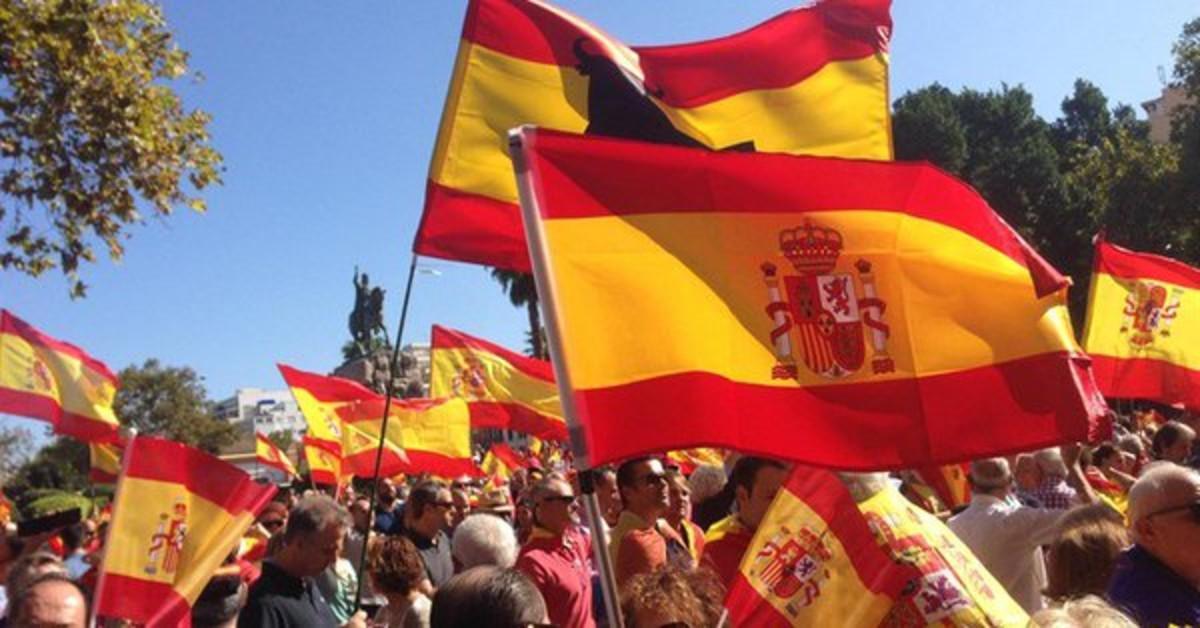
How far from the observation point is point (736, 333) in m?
3.65

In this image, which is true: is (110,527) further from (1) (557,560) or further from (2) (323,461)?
(2) (323,461)

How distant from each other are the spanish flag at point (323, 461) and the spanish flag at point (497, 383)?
2.36 meters

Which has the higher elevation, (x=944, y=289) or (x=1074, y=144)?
(x=1074, y=144)

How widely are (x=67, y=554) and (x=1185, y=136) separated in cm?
4116

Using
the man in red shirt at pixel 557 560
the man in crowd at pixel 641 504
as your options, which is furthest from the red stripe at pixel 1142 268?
the man in red shirt at pixel 557 560

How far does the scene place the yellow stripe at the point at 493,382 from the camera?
1248cm

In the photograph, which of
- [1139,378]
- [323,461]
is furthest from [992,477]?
[323,461]

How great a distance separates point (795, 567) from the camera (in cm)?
354

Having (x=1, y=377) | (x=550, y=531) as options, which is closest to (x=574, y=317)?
(x=550, y=531)

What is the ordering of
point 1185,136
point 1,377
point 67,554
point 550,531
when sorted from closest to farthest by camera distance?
point 550,531, point 67,554, point 1,377, point 1185,136

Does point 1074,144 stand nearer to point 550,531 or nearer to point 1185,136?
point 1185,136

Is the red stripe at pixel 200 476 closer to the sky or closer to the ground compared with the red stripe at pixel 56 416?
closer to the ground

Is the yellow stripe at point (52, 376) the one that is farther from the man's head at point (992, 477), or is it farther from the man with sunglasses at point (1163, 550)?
the man with sunglasses at point (1163, 550)

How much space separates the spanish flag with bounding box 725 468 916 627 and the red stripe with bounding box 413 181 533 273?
1.68 metres
